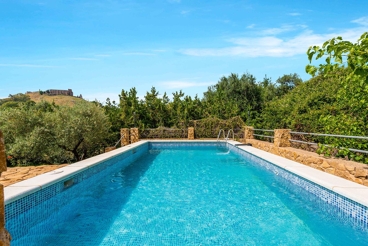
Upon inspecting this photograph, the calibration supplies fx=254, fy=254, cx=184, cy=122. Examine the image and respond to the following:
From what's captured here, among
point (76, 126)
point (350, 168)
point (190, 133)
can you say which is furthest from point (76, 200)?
point (190, 133)

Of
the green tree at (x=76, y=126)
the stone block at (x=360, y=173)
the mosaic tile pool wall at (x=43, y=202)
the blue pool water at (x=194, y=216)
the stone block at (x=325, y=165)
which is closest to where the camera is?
the blue pool water at (x=194, y=216)

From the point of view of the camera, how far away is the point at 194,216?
14.5 feet

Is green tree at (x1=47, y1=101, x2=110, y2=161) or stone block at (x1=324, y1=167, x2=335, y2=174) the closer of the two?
stone block at (x1=324, y1=167, x2=335, y2=174)

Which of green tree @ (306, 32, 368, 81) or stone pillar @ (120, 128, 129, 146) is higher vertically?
green tree @ (306, 32, 368, 81)

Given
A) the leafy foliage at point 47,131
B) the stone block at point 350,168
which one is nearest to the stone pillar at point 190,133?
the leafy foliage at point 47,131

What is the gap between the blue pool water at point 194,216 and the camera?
3605mm

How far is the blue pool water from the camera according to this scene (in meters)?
3.61

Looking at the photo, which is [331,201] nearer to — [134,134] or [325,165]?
[325,165]

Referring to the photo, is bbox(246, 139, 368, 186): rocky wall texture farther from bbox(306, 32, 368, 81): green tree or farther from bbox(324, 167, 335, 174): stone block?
bbox(306, 32, 368, 81): green tree

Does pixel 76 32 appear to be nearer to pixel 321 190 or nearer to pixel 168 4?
pixel 168 4

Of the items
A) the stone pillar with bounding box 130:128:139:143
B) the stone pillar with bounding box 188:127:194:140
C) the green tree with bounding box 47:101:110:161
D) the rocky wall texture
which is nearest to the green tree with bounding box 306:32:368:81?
the rocky wall texture

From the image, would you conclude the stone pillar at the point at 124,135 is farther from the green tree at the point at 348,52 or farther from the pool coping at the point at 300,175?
the green tree at the point at 348,52

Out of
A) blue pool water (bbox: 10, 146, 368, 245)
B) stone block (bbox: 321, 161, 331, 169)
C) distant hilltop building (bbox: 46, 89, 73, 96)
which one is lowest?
blue pool water (bbox: 10, 146, 368, 245)

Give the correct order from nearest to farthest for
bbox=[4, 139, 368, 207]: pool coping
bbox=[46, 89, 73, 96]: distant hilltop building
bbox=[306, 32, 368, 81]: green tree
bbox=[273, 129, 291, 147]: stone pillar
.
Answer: bbox=[306, 32, 368, 81]: green tree < bbox=[4, 139, 368, 207]: pool coping < bbox=[273, 129, 291, 147]: stone pillar < bbox=[46, 89, 73, 96]: distant hilltop building
